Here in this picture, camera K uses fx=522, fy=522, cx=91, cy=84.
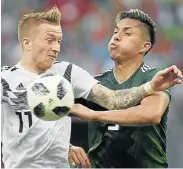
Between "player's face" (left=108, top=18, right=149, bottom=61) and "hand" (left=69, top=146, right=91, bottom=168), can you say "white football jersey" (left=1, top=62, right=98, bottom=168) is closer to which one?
"hand" (left=69, top=146, right=91, bottom=168)

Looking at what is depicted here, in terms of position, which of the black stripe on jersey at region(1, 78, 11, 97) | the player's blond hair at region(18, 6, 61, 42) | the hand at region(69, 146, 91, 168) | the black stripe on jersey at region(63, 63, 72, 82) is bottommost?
the hand at region(69, 146, 91, 168)

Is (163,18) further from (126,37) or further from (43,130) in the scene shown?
(43,130)

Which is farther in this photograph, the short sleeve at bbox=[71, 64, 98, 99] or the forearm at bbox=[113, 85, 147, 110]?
the short sleeve at bbox=[71, 64, 98, 99]

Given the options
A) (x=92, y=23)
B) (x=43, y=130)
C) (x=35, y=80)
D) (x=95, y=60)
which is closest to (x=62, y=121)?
(x=43, y=130)

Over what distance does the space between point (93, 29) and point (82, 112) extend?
2825mm

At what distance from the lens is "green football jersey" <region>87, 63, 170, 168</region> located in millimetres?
3750

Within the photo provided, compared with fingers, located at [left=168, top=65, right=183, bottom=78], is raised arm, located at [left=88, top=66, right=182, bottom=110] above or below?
below

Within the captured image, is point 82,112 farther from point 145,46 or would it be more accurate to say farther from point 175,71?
point 145,46

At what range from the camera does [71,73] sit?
3678 millimetres

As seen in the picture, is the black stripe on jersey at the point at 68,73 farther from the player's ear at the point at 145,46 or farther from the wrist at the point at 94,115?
the player's ear at the point at 145,46

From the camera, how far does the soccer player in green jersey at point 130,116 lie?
3588 mm

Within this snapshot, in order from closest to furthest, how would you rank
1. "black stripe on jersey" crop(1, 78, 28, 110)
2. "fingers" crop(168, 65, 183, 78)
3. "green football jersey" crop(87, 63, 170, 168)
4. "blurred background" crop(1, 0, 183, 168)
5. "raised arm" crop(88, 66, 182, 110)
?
1. "fingers" crop(168, 65, 183, 78)
2. "raised arm" crop(88, 66, 182, 110)
3. "black stripe on jersey" crop(1, 78, 28, 110)
4. "green football jersey" crop(87, 63, 170, 168)
5. "blurred background" crop(1, 0, 183, 168)

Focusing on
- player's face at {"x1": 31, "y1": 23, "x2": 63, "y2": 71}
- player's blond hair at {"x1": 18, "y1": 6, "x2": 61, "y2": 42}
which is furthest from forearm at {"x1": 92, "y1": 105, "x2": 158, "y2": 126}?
player's blond hair at {"x1": 18, "y1": 6, "x2": 61, "y2": 42}

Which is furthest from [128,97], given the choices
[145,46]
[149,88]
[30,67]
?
[30,67]
